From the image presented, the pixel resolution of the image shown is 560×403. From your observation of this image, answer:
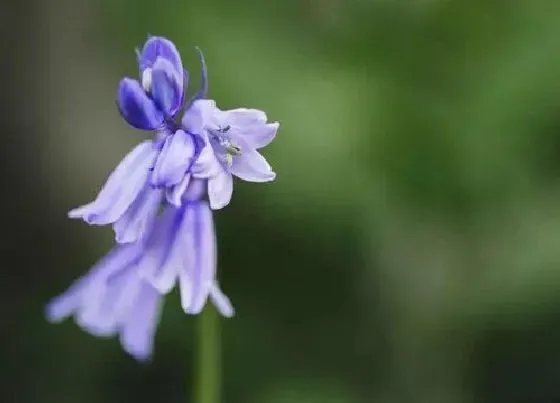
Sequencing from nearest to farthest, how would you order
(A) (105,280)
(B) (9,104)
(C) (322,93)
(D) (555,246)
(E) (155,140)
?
(E) (155,140) → (A) (105,280) → (D) (555,246) → (C) (322,93) → (B) (9,104)

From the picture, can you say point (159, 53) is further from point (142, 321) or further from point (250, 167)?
point (142, 321)

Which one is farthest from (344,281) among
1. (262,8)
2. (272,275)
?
(262,8)

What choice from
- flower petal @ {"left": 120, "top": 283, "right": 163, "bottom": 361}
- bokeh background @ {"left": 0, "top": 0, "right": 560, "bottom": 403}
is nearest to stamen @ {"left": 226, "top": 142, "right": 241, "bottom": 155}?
flower petal @ {"left": 120, "top": 283, "right": 163, "bottom": 361}

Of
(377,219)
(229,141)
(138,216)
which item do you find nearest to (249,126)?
(229,141)

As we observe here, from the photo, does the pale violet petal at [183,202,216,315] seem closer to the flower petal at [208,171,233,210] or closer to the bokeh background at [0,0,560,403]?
the flower petal at [208,171,233,210]

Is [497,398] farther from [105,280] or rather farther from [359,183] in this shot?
[105,280]
